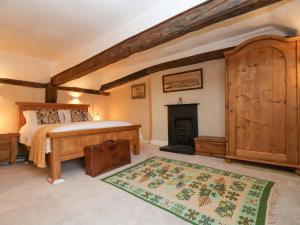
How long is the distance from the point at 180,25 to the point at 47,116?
3.69 m

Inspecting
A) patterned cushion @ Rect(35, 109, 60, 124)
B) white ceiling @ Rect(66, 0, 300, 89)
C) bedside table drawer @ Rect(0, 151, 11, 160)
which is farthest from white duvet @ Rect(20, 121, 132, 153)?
white ceiling @ Rect(66, 0, 300, 89)

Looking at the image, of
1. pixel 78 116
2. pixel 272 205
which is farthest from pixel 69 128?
pixel 272 205

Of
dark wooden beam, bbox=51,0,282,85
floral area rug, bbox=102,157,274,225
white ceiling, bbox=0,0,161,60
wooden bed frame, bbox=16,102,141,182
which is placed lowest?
floral area rug, bbox=102,157,274,225

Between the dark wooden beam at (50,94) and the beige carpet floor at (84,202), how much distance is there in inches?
90.3

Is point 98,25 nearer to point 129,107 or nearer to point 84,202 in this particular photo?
point 84,202

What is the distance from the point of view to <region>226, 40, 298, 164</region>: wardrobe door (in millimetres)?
2607

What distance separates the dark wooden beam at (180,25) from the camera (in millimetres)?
1797

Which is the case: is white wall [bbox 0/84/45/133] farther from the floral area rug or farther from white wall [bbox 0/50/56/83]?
the floral area rug

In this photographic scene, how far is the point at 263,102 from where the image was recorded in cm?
281

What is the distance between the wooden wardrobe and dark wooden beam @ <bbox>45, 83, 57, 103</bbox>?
4373mm

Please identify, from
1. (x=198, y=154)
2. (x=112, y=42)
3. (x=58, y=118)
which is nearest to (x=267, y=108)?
(x=198, y=154)

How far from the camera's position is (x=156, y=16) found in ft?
7.89

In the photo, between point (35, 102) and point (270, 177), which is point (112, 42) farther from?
point (270, 177)

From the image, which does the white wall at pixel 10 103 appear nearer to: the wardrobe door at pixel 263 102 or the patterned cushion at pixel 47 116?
the patterned cushion at pixel 47 116
